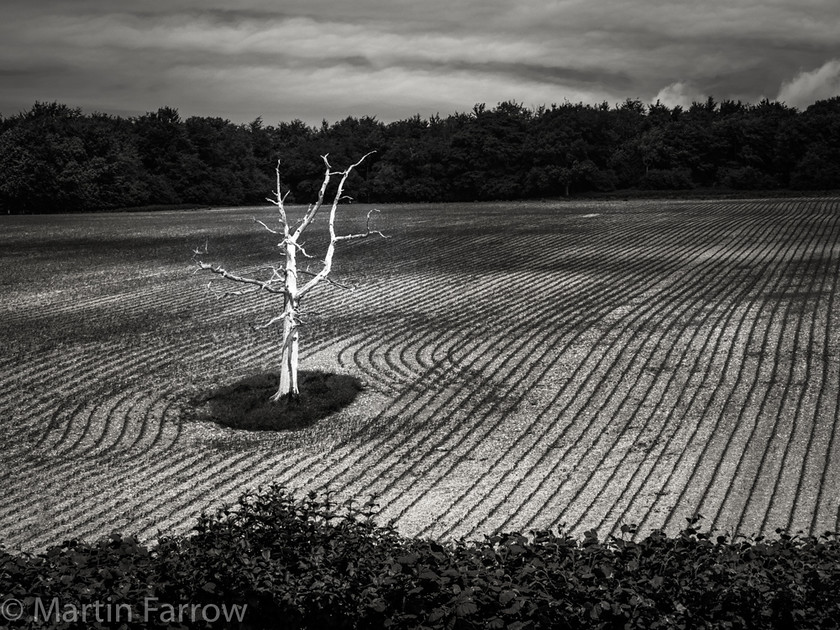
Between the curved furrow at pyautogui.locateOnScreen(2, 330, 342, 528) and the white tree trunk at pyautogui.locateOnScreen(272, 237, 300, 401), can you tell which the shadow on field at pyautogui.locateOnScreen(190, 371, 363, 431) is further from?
the curved furrow at pyautogui.locateOnScreen(2, 330, 342, 528)

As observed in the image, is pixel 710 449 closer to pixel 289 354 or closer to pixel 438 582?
pixel 289 354

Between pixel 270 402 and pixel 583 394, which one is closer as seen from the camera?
pixel 270 402

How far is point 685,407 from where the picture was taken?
807 inches

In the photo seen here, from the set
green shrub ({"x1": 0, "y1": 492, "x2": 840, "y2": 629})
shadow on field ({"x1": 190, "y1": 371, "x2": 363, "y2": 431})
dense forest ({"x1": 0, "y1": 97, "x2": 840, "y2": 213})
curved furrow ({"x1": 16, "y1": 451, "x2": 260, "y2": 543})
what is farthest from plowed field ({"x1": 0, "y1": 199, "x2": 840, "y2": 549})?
dense forest ({"x1": 0, "y1": 97, "x2": 840, "y2": 213})

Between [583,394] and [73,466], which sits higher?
[583,394]

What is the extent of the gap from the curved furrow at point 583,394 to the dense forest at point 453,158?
7147 cm

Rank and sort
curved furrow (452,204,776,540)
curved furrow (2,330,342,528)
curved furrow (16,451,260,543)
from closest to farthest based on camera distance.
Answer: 1. curved furrow (16,451,260,543)
2. curved furrow (2,330,342,528)
3. curved furrow (452,204,776,540)

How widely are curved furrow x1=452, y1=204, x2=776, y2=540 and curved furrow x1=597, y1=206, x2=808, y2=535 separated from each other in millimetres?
1256

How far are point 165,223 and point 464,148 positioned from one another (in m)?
46.5

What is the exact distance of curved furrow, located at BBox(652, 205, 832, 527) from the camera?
1539cm

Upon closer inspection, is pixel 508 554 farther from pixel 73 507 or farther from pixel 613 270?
pixel 613 270

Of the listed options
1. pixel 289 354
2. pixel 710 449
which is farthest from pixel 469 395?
pixel 710 449

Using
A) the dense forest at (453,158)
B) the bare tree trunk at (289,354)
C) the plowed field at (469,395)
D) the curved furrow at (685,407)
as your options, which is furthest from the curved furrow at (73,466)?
the dense forest at (453,158)

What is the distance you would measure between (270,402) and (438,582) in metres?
13.9
